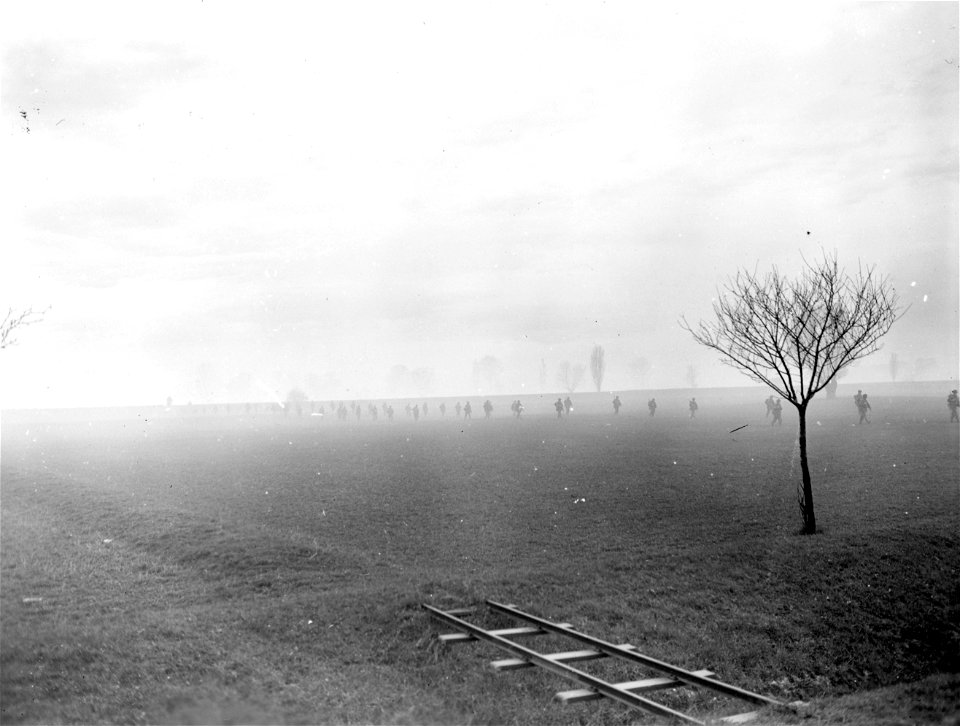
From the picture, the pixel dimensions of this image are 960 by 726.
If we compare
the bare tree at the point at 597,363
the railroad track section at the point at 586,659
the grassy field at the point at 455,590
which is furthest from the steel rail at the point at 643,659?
the bare tree at the point at 597,363

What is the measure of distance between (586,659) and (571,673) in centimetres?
133

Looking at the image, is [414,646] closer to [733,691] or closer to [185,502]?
[733,691]

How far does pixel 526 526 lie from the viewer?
76.9 feet

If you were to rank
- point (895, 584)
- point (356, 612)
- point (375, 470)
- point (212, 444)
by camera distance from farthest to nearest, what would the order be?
point (212, 444)
point (375, 470)
point (895, 584)
point (356, 612)

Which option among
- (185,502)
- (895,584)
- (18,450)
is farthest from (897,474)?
(18,450)

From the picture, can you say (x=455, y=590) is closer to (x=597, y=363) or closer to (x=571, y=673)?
(x=571, y=673)

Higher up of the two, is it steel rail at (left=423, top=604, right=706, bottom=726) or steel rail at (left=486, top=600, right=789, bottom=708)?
steel rail at (left=423, top=604, right=706, bottom=726)

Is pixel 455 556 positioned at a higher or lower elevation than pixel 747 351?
lower

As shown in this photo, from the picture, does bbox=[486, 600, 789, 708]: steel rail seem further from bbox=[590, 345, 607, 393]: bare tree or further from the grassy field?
bbox=[590, 345, 607, 393]: bare tree

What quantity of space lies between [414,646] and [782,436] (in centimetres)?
4911

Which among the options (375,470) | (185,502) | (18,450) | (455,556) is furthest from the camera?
(18,450)

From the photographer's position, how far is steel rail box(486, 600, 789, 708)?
32.7 ft

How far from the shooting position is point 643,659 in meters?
11.3

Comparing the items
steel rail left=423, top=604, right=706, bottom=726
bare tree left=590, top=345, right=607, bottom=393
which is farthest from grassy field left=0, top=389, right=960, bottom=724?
bare tree left=590, top=345, right=607, bottom=393
